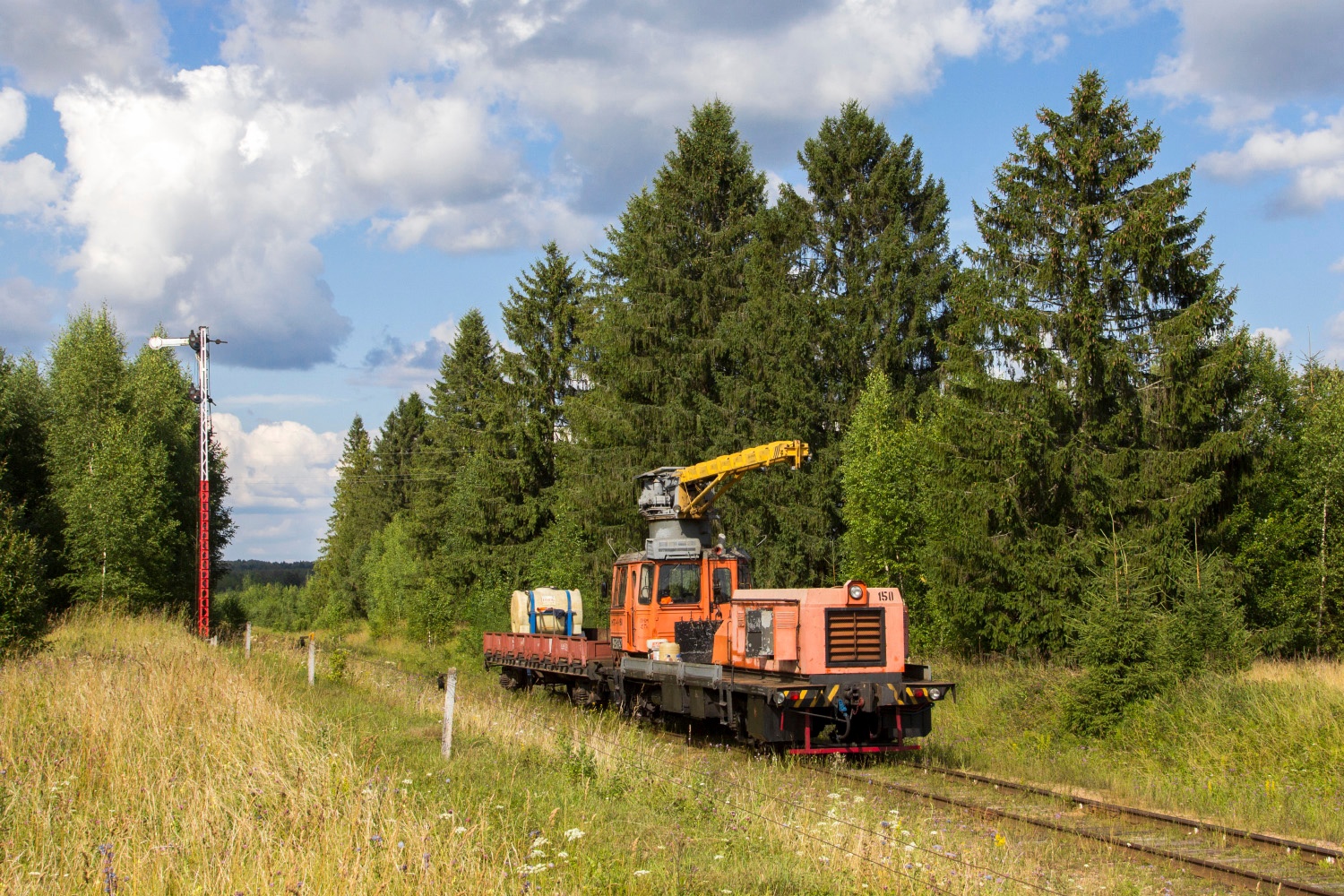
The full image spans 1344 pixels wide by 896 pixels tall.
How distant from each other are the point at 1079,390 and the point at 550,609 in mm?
12932

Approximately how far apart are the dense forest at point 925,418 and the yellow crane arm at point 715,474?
5.08 meters

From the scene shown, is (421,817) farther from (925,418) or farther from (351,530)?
(351,530)

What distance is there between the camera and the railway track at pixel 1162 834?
8086 mm

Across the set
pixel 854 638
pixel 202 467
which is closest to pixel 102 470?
pixel 202 467

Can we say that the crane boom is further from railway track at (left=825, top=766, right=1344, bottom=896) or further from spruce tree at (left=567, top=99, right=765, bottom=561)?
spruce tree at (left=567, top=99, right=765, bottom=561)

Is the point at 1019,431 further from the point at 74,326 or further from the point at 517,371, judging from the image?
the point at 74,326

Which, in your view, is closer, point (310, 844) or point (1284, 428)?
point (310, 844)

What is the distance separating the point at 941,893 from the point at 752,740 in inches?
335

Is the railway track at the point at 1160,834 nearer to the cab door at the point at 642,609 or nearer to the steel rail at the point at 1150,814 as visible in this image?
the steel rail at the point at 1150,814

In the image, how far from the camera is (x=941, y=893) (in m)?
6.34

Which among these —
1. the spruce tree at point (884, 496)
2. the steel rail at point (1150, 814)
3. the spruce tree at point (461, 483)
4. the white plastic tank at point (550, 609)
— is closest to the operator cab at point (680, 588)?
the steel rail at point (1150, 814)

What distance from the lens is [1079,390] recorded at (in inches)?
893

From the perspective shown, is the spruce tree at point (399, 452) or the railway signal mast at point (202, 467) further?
the spruce tree at point (399, 452)

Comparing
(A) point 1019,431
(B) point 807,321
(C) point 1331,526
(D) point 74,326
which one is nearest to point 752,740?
(A) point 1019,431
